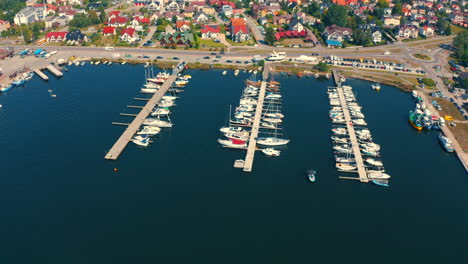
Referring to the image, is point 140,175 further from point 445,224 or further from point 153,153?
point 445,224

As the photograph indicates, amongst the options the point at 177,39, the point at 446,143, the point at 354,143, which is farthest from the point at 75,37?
the point at 446,143

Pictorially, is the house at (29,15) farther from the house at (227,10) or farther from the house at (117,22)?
the house at (227,10)

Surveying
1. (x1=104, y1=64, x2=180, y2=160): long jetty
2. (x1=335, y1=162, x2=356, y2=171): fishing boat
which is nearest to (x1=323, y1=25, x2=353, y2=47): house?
(x1=104, y1=64, x2=180, y2=160): long jetty

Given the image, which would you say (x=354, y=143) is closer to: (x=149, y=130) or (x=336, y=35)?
(x=149, y=130)

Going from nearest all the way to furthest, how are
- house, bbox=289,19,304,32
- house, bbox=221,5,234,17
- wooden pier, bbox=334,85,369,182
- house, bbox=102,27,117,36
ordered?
wooden pier, bbox=334,85,369,182 → house, bbox=102,27,117,36 → house, bbox=289,19,304,32 → house, bbox=221,5,234,17

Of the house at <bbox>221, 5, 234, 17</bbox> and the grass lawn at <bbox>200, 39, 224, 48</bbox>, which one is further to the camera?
the house at <bbox>221, 5, 234, 17</bbox>

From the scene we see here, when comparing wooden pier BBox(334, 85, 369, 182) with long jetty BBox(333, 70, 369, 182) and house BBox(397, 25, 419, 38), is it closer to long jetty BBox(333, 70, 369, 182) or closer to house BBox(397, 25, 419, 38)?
long jetty BBox(333, 70, 369, 182)

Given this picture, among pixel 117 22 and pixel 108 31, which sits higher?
pixel 117 22
